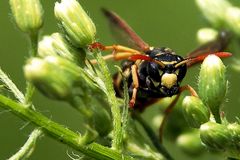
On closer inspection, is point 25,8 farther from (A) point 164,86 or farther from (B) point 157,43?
(B) point 157,43

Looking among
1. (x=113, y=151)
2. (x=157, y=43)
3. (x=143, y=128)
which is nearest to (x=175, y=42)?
(x=157, y=43)

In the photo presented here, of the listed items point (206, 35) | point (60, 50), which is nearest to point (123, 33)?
point (206, 35)

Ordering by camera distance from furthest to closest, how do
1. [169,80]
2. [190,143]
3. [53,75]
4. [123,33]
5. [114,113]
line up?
[123,33], [190,143], [169,80], [114,113], [53,75]

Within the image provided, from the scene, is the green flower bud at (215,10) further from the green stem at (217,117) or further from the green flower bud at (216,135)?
the green flower bud at (216,135)

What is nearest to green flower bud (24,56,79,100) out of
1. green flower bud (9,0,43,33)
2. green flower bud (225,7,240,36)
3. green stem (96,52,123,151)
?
green stem (96,52,123,151)

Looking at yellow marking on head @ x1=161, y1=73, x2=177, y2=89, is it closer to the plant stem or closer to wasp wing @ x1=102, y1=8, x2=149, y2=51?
wasp wing @ x1=102, y1=8, x2=149, y2=51

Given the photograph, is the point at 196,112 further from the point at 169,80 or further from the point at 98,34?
the point at 98,34

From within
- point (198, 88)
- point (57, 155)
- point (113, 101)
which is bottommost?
point (57, 155)
